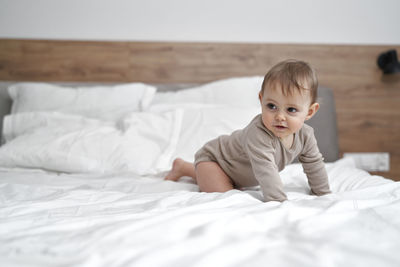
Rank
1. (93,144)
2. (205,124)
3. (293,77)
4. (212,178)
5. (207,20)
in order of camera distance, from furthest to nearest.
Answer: (207,20)
(205,124)
(93,144)
(212,178)
(293,77)

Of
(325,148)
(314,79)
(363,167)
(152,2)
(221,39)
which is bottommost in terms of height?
(363,167)

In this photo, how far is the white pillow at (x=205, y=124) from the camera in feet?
4.56

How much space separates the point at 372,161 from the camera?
6.45 feet

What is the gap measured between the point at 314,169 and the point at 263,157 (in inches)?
9.0

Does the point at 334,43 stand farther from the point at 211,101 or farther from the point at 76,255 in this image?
the point at 76,255

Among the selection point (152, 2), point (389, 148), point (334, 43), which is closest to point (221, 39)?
point (152, 2)

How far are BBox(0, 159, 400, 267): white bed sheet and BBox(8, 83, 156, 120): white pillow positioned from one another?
760 millimetres

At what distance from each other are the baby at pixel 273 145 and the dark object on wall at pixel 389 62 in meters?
1.29

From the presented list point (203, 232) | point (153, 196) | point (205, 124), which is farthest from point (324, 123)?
point (203, 232)

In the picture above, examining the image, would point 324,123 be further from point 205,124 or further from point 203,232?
point 203,232

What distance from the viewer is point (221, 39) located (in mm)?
1920

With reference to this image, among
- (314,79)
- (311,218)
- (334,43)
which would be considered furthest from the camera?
(334,43)

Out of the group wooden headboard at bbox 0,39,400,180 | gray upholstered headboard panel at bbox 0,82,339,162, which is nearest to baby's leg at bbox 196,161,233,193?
gray upholstered headboard panel at bbox 0,82,339,162

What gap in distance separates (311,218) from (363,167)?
61.9 inches
